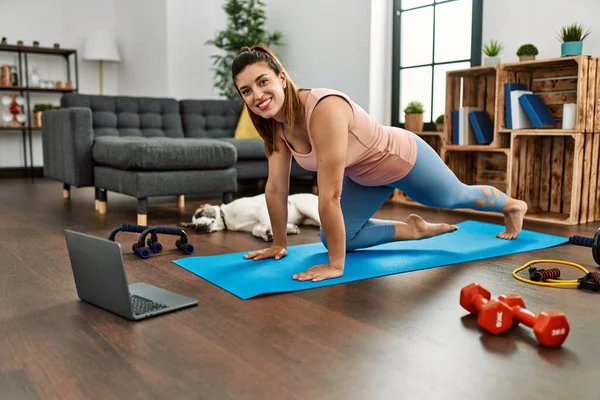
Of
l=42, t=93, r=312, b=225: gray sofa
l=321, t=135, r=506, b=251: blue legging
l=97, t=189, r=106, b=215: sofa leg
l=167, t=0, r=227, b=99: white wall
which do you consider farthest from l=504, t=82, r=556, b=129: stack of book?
l=167, t=0, r=227, b=99: white wall

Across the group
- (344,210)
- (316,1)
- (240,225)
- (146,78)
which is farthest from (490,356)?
(146,78)

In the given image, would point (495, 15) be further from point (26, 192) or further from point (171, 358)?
point (26, 192)

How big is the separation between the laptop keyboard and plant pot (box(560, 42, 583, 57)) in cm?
264

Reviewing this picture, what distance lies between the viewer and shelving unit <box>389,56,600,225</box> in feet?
10.6

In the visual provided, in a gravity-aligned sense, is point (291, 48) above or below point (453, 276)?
above

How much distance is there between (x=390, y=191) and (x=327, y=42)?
3.18 m

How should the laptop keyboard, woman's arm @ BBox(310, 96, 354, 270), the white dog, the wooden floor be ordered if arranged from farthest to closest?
the white dog, woman's arm @ BBox(310, 96, 354, 270), the laptop keyboard, the wooden floor

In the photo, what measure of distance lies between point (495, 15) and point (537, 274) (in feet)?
8.10

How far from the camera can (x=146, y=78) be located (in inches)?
257

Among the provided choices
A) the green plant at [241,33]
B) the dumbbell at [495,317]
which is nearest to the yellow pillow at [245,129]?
the green plant at [241,33]

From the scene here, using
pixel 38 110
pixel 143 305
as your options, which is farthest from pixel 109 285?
pixel 38 110

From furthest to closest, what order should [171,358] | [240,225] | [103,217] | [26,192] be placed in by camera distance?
[26,192] → [103,217] → [240,225] → [171,358]

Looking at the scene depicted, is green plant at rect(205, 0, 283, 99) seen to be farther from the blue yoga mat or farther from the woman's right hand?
the woman's right hand

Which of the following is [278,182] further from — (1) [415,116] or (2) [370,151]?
(1) [415,116]
